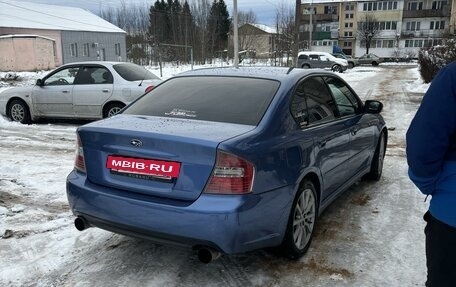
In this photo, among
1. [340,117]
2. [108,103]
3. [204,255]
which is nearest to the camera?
[204,255]

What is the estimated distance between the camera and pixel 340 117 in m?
4.51

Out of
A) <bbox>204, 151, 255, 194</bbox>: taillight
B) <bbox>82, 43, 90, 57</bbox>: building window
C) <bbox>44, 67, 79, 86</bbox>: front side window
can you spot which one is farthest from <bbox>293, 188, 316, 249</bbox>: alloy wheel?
<bbox>82, 43, 90, 57</bbox>: building window

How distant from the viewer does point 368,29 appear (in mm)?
69938

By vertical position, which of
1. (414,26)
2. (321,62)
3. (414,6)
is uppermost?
(414,6)

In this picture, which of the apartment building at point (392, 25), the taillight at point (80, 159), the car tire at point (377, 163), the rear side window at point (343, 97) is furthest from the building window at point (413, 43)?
the taillight at point (80, 159)

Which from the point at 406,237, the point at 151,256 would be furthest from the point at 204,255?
the point at 406,237

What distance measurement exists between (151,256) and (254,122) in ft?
4.51

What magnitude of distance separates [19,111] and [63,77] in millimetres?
1357

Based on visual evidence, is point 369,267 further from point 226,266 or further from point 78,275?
point 78,275

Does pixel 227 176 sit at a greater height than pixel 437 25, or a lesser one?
lesser

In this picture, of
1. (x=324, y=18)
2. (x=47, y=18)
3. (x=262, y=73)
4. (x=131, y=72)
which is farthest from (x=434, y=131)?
(x=324, y=18)

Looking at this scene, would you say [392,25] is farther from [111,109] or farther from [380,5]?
[111,109]

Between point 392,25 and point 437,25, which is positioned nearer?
point 437,25

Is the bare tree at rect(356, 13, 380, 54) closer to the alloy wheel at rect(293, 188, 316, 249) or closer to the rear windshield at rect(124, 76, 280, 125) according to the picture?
the rear windshield at rect(124, 76, 280, 125)
